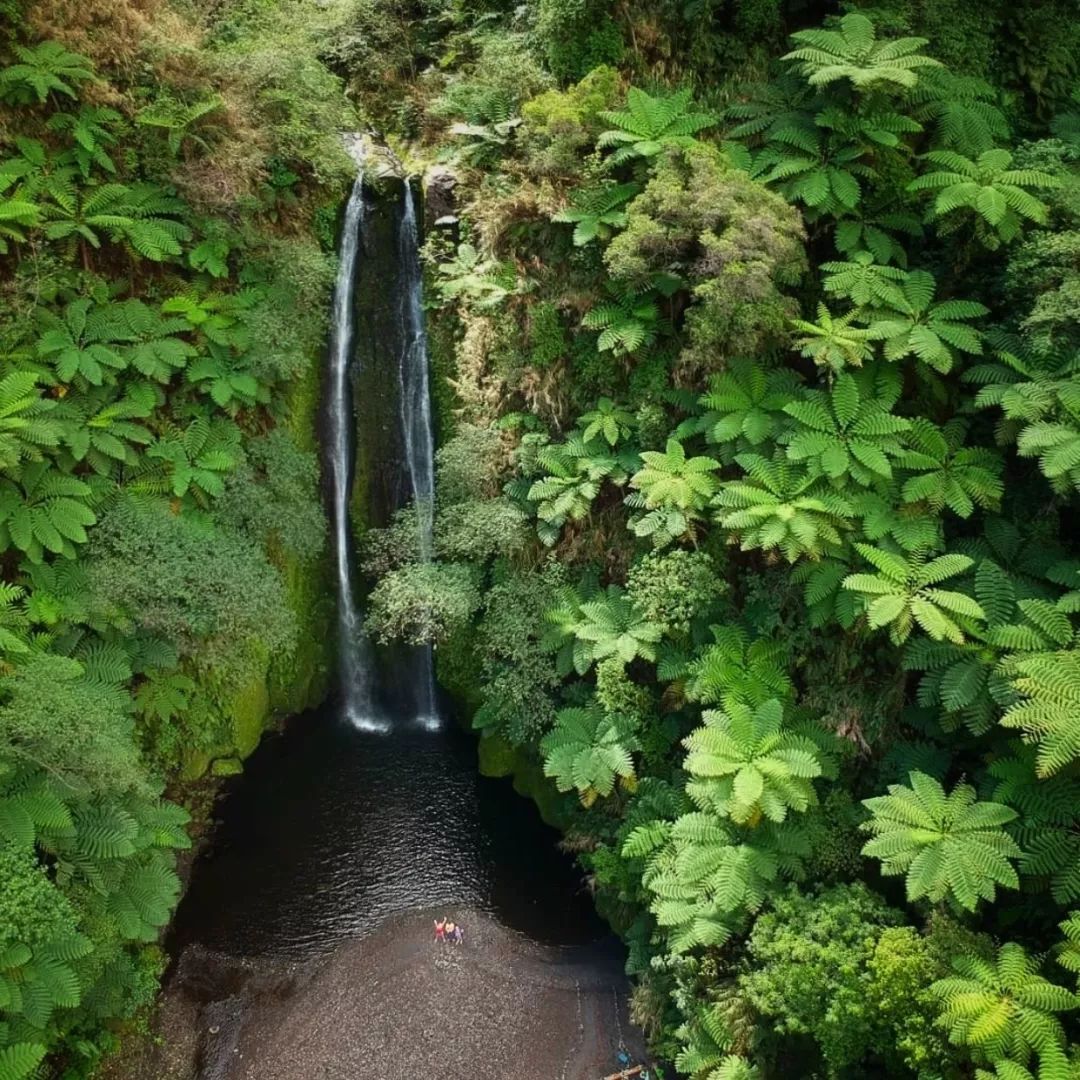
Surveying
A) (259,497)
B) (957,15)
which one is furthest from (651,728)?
(957,15)

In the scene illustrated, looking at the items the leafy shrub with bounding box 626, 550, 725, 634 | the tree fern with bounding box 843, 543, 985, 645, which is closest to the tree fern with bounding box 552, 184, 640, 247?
the leafy shrub with bounding box 626, 550, 725, 634

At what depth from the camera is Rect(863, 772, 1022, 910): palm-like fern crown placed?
7.04 metres

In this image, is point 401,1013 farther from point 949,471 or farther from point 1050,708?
point 949,471

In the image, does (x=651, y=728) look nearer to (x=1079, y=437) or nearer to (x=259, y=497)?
(x=1079, y=437)

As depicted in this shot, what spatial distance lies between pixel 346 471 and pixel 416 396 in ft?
5.82

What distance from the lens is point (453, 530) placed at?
1180cm

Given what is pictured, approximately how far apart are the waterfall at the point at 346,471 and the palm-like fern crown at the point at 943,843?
8830 mm

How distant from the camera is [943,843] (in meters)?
7.29

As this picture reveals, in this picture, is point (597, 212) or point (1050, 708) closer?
point (1050, 708)

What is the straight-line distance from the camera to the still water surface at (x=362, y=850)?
35.4ft

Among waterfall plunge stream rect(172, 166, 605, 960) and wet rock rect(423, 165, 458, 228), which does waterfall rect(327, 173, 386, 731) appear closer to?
waterfall plunge stream rect(172, 166, 605, 960)

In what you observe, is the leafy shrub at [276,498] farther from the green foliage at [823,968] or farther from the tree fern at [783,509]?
the green foliage at [823,968]

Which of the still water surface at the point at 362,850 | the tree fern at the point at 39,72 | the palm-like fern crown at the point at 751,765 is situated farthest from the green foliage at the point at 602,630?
the tree fern at the point at 39,72

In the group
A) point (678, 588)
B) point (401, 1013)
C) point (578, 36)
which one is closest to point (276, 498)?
point (678, 588)
